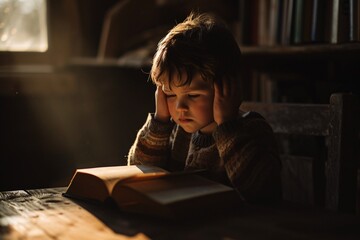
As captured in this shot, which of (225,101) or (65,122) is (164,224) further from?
(65,122)

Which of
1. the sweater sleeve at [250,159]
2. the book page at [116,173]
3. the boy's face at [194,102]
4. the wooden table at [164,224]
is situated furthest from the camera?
the boy's face at [194,102]

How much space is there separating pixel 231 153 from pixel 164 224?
0.32 metres

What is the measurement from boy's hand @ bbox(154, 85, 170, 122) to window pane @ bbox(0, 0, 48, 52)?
1.43 m

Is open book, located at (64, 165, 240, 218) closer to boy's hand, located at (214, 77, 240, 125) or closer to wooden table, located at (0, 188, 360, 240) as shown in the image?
wooden table, located at (0, 188, 360, 240)

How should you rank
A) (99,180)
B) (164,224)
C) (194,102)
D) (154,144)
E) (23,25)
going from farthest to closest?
(23,25) → (154,144) → (194,102) → (99,180) → (164,224)

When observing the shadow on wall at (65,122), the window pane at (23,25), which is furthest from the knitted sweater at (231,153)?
the window pane at (23,25)

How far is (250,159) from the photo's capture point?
1.08m

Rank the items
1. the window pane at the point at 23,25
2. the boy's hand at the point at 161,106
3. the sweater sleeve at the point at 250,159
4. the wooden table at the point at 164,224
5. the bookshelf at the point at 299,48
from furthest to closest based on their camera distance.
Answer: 1. the window pane at the point at 23,25
2. the bookshelf at the point at 299,48
3. the boy's hand at the point at 161,106
4. the sweater sleeve at the point at 250,159
5. the wooden table at the point at 164,224

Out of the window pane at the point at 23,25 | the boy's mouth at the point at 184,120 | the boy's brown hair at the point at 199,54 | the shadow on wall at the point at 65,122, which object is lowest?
the shadow on wall at the point at 65,122

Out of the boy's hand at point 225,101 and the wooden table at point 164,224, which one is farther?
the boy's hand at point 225,101

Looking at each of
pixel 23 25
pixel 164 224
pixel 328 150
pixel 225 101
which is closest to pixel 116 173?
pixel 164 224

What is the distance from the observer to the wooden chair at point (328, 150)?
3.70 feet

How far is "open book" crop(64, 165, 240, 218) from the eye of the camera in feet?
2.79

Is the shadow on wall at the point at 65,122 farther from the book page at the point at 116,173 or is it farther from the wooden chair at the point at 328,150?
the book page at the point at 116,173
